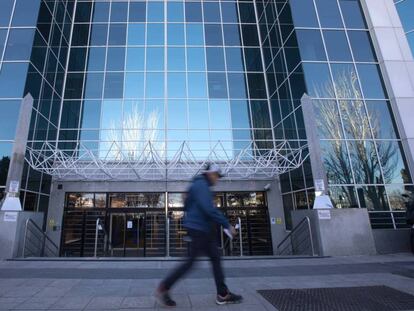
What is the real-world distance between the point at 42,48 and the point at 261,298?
16.0 meters

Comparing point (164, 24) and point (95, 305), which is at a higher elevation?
point (164, 24)

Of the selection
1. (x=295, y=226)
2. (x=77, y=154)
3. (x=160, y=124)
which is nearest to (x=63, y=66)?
(x=77, y=154)

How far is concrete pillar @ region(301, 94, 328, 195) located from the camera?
1000 centimetres

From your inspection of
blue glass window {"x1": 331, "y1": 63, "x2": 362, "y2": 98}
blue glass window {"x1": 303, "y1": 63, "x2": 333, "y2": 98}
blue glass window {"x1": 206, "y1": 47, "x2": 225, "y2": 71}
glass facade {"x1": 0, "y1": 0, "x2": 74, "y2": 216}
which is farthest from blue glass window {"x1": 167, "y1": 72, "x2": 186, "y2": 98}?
blue glass window {"x1": 331, "y1": 63, "x2": 362, "y2": 98}

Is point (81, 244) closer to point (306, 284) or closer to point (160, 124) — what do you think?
point (160, 124)

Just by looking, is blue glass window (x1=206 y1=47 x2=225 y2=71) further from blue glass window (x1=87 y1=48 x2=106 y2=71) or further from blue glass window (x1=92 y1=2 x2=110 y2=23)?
blue glass window (x1=92 y1=2 x2=110 y2=23)

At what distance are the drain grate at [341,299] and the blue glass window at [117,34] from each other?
702 inches

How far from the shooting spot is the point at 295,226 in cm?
1103

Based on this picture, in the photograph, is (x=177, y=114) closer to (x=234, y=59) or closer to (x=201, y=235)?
(x=234, y=59)

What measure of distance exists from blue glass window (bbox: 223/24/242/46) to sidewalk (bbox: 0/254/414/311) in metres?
14.9

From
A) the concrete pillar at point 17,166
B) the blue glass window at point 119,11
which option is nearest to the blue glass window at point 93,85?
the blue glass window at point 119,11

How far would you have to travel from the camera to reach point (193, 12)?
766 inches

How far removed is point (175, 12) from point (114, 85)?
7.07 m

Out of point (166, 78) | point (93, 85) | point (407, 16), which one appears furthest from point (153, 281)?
point (407, 16)
